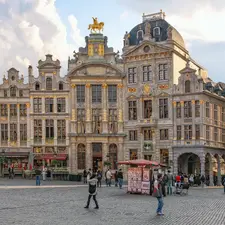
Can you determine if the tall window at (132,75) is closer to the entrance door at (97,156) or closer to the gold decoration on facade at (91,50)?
the gold decoration on facade at (91,50)

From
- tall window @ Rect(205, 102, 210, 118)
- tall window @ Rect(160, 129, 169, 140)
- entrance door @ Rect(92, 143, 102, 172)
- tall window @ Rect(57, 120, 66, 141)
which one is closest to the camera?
tall window @ Rect(205, 102, 210, 118)

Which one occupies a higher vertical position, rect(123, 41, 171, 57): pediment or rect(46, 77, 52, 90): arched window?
rect(123, 41, 171, 57): pediment

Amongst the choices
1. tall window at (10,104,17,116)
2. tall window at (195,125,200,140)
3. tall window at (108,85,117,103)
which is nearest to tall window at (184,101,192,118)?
tall window at (195,125,200,140)

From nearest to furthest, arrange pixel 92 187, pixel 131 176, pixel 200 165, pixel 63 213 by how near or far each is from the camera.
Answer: pixel 63 213, pixel 92 187, pixel 131 176, pixel 200 165

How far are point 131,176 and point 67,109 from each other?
29307 millimetres

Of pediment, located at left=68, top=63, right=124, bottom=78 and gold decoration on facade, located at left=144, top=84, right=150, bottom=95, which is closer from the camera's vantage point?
gold decoration on facade, located at left=144, top=84, right=150, bottom=95

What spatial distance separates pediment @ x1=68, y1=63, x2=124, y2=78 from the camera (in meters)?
66.4

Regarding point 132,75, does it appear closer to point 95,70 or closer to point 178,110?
point 95,70

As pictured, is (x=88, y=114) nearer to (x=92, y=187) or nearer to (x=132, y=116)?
(x=132, y=116)

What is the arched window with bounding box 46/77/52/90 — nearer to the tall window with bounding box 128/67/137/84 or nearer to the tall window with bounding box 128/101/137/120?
the tall window with bounding box 128/67/137/84

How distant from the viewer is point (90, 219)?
74.4 ft

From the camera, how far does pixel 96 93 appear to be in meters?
66.8

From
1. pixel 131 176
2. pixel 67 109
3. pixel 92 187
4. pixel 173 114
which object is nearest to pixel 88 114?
pixel 67 109

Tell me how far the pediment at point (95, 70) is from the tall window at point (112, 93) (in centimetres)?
162
